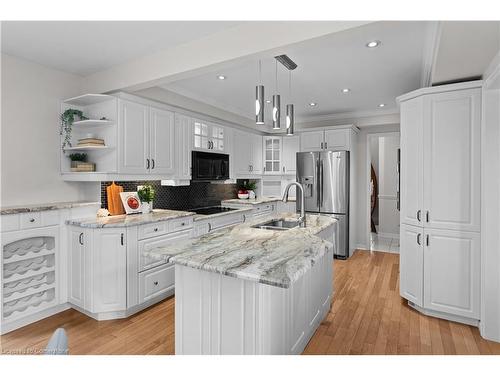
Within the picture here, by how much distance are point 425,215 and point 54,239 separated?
3595 mm

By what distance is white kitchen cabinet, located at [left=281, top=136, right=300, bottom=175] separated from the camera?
5895 millimetres

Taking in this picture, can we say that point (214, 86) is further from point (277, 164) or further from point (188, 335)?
point (188, 335)

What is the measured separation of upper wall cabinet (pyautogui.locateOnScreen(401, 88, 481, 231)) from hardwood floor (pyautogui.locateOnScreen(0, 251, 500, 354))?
0.91m

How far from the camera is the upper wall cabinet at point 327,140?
498 centimetres

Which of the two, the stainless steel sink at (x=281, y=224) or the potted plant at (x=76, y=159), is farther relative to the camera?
the potted plant at (x=76, y=159)

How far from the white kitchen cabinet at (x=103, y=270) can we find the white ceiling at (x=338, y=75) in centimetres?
196

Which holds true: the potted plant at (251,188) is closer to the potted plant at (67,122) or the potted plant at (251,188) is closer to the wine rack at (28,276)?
the potted plant at (67,122)

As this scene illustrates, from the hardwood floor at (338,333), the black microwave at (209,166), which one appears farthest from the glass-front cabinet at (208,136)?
the hardwood floor at (338,333)

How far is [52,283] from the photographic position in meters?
2.94

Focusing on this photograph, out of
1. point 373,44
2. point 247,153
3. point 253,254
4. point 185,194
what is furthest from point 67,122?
point 373,44

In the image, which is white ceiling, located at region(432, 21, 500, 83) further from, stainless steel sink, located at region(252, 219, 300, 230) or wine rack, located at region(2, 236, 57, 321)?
wine rack, located at region(2, 236, 57, 321)

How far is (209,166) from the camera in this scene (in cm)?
438

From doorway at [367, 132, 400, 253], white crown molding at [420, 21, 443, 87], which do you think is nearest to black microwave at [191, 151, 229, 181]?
white crown molding at [420, 21, 443, 87]
